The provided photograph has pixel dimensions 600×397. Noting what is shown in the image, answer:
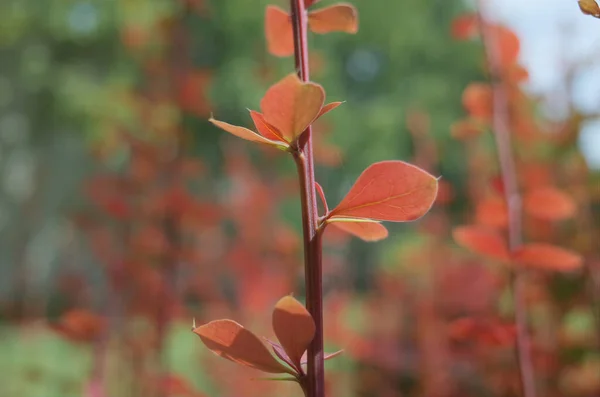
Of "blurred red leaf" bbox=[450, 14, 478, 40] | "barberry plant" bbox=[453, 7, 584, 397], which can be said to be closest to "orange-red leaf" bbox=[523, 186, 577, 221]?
"barberry plant" bbox=[453, 7, 584, 397]

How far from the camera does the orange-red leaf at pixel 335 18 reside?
0.78ft

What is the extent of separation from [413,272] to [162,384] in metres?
1.29

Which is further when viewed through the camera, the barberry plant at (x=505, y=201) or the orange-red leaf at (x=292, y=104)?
the barberry plant at (x=505, y=201)

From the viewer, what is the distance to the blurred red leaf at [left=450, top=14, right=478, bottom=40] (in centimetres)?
47

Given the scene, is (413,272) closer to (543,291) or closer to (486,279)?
(486,279)

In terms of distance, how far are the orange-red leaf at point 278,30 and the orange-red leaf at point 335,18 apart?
0.4 inches

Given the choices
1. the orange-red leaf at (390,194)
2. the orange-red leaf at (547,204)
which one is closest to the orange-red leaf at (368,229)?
the orange-red leaf at (390,194)

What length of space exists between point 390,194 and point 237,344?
0.07 m

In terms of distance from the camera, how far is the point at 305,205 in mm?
177

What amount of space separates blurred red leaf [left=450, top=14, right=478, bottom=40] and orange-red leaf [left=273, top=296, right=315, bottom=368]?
36cm

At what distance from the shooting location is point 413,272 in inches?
67.5

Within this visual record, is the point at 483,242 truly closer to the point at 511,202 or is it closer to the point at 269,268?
the point at 511,202

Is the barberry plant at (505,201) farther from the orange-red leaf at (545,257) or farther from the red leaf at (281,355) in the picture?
the red leaf at (281,355)

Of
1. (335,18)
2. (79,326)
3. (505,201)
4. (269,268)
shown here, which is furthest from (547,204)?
(269,268)
